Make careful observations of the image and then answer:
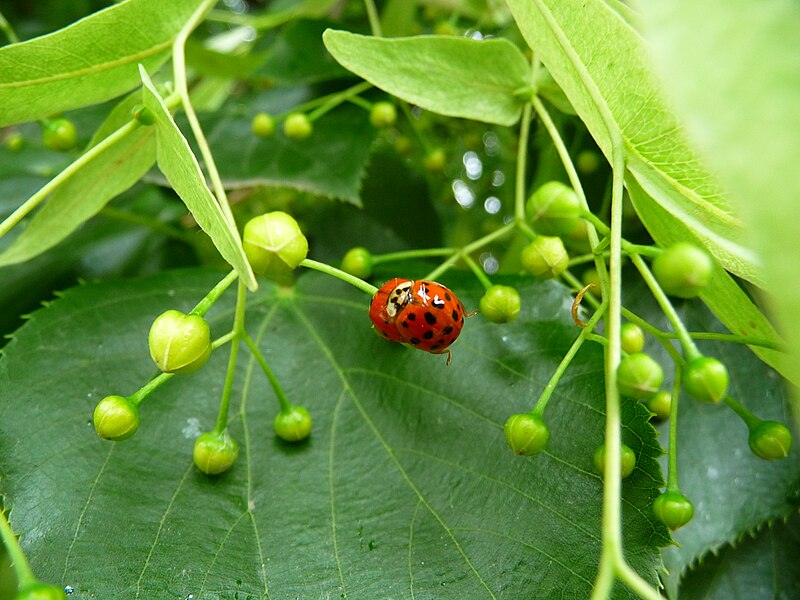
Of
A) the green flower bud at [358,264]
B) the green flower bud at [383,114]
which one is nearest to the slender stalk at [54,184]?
the green flower bud at [358,264]

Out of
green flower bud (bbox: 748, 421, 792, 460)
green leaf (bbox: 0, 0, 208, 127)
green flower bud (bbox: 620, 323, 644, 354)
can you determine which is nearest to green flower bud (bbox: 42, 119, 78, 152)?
green leaf (bbox: 0, 0, 208, 127)

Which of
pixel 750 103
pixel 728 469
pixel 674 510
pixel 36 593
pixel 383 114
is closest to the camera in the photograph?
pixel 750 103

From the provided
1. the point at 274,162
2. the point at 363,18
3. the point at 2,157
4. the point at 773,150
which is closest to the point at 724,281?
the point at 773,150

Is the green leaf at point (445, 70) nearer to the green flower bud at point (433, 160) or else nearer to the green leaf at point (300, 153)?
the green leaf at point (300, 153)

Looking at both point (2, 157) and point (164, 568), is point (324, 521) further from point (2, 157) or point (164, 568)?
point (2, 157)

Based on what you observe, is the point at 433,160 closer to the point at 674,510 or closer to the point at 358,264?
the point at 358,264

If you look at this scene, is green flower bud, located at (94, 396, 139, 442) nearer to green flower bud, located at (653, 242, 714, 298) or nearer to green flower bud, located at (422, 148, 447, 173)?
green flower bud, located at (653, 242, 714, 298)

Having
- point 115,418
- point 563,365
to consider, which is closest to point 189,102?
point 115,418

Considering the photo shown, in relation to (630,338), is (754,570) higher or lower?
lower
